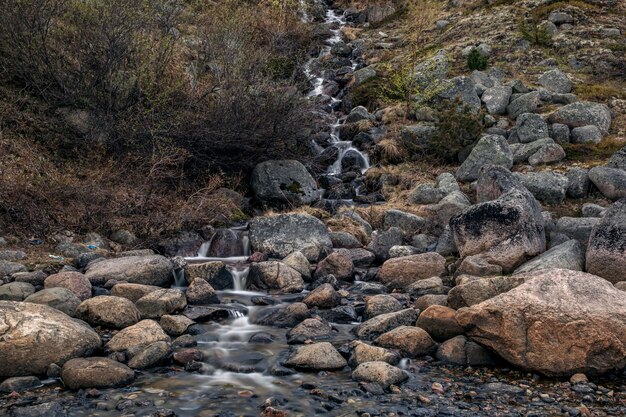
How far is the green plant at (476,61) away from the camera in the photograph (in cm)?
2373

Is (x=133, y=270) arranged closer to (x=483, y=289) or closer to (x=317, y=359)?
(x=317, y=359)

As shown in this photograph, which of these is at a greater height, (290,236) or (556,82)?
(556,82)

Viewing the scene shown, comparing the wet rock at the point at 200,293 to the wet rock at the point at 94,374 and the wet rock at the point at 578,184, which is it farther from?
the wet rock at the point at 578,184

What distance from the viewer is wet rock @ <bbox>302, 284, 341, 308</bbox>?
9.48 m

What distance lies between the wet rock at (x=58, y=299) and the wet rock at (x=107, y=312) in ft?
0.39

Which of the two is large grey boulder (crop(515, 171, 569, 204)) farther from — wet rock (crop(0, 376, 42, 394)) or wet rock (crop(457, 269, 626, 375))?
wet rock (crop(0, 376, 42, 394))

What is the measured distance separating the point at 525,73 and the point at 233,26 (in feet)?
39.5

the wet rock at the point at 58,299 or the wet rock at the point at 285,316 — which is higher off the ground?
the wet rock at the point at 58,299

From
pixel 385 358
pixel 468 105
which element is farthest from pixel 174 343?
pixel 468 105

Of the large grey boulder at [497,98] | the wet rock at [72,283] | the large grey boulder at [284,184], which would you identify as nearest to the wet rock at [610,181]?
the large grey boulder at [497,98]

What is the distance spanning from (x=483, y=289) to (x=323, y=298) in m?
2.53

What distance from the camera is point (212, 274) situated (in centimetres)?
1052

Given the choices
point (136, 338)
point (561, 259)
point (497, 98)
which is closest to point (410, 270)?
point (561, 259)

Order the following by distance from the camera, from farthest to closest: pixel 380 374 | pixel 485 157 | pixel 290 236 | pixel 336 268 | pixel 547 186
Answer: pixel 485 157 < pixel 547 186 < pixel 290 236 < pixel 336 268 < pixel 380 374
